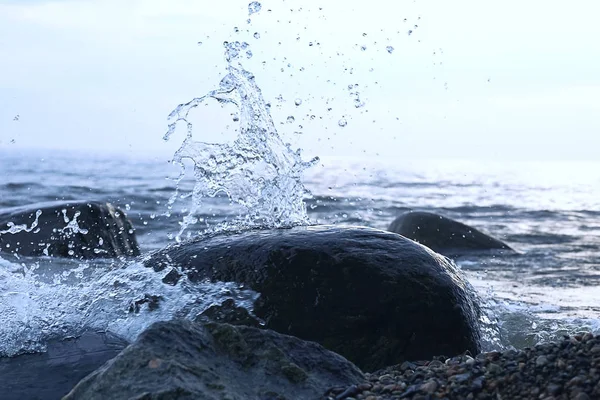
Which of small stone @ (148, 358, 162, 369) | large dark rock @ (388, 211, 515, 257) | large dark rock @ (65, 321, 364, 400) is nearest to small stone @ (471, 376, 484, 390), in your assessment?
large dark rock @ (65, 321, 364, 400)

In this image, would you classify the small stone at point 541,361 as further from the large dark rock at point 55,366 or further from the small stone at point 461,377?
the large dark rock at point 55,366

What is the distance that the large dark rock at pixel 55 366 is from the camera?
367 cm

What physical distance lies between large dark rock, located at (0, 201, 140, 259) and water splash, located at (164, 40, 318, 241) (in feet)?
8.07

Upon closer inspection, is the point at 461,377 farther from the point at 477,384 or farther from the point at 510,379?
the point at 510,379

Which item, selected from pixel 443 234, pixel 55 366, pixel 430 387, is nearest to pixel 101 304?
pixel 55 366

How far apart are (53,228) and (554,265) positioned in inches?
249

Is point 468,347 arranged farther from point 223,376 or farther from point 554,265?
point 554,265

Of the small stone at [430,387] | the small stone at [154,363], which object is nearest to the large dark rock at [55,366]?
the small stone at [154,363]

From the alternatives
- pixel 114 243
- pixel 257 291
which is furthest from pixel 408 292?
pixel 114 243

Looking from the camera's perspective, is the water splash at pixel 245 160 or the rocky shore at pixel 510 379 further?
the water splash at pixel 245 160

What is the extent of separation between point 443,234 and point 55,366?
8159mm

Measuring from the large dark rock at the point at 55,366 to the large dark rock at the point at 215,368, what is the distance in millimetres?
794

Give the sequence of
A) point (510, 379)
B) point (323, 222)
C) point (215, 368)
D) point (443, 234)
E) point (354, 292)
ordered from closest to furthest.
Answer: point (510, 379) → point (215, 368) → point (354, 292) → point (323, 222) → point (443, 234)

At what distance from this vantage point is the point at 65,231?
8.53 m
